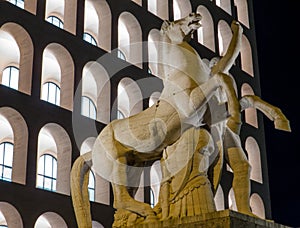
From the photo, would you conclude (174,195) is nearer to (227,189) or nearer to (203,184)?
(203,184)

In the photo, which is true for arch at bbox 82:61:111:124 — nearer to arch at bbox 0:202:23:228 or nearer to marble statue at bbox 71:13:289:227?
arch at bbox 0:202:23:228

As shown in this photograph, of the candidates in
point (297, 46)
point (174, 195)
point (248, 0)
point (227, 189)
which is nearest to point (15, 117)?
point (297, 46)

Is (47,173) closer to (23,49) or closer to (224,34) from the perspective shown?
(23,49)

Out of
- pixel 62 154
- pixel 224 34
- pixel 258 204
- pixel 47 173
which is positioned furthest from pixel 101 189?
pixel 224 34

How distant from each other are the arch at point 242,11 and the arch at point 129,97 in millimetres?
10330

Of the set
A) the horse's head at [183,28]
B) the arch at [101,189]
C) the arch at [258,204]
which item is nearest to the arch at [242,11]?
the arch at [258,204]

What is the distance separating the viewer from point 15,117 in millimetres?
15695

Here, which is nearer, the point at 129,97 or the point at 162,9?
the point at 129,97

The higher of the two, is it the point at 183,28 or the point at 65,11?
the point at 65,11

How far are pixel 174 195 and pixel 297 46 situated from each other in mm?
13159

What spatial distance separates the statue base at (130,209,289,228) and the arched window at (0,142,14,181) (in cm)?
1339

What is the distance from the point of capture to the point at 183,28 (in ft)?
17.6

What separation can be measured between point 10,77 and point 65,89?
238cm

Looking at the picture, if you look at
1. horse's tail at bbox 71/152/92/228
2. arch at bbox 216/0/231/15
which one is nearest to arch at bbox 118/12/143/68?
arch at bbox 216/0/231/15
